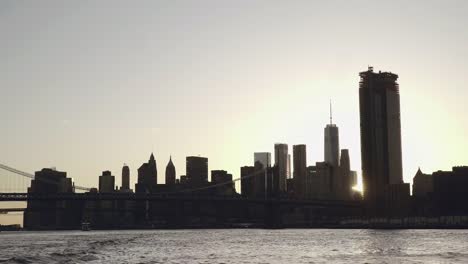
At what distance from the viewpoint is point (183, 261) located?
183ft

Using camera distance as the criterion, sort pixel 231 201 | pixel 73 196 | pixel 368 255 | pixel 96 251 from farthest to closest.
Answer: pixel 231 201
pixel 73 196
pixel 96 251
pixel 368 255

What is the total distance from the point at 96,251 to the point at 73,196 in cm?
A: 7549

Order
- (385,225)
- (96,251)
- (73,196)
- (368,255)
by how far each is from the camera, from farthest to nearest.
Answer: (385,225) < (73,196) < (96,251) < (368,255)

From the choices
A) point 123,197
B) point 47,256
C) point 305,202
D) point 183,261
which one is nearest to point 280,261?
point 183,261

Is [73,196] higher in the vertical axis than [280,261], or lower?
higher

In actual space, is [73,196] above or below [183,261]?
above

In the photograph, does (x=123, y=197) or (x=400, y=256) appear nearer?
(x=400, y=256)

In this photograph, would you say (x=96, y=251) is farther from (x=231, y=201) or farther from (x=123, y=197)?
(x=231, y=201)

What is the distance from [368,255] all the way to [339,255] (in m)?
2.46

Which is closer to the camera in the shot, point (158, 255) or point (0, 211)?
point (158, 255)

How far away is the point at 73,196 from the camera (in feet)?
465

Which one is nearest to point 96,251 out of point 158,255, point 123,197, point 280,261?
point 158,255

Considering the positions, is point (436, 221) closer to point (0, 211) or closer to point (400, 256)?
point (0, 211)

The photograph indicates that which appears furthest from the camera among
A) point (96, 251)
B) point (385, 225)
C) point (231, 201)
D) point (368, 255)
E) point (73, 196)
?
point (385, 225)
